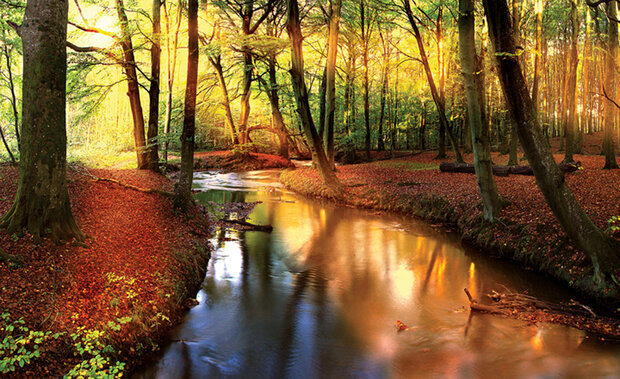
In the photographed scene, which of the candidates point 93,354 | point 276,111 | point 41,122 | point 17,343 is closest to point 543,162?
point 93,354

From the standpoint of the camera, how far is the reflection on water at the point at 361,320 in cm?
456

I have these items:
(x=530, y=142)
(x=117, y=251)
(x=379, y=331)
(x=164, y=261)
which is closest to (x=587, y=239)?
(x=530, y=142)

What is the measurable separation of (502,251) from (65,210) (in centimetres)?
935

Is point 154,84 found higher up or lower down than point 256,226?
higher up

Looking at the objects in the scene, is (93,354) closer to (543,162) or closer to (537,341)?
(537,341)

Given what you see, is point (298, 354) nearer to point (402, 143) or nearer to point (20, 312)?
point (20, 312)

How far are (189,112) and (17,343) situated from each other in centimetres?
720

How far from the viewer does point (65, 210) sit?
217 inches

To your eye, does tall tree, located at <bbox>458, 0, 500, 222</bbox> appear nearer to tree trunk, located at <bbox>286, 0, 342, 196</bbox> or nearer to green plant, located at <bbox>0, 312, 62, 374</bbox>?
tree trunk, located at <bbox>286, 0, 342, 196</bbox>

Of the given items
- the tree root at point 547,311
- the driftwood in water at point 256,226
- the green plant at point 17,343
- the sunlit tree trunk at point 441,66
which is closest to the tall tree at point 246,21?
the sunlit tree trunk at point 441,66

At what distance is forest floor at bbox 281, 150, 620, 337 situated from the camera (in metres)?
6.94

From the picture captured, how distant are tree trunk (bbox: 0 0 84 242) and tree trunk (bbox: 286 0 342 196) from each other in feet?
33.4

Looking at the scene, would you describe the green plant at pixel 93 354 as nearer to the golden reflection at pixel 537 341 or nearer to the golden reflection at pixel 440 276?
the golden reflection at pixel 537 341

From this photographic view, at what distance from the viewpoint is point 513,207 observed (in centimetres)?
956
